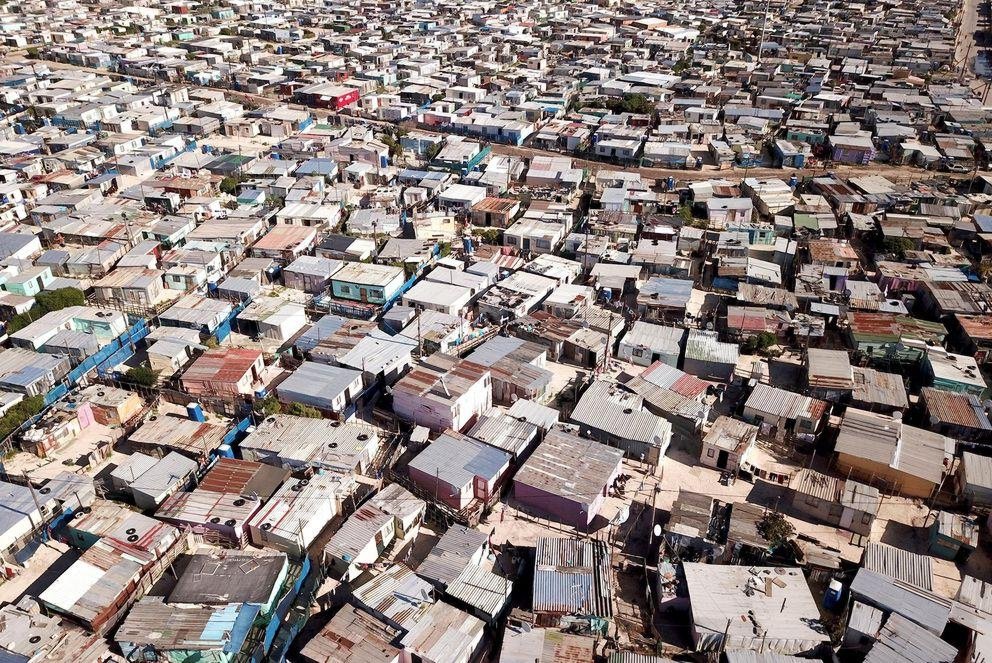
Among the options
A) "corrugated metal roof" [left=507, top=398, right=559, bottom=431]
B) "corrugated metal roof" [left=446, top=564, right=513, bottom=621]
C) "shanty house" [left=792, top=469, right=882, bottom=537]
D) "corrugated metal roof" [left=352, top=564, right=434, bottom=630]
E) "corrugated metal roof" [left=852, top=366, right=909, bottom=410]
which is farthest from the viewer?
"corrugated metal roof" [left=852, top=366, right=909, bottom=410]

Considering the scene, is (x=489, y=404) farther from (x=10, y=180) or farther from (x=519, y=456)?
(x=10, y=180)

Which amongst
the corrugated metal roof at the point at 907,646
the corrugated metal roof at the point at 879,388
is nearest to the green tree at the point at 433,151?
the corrugated metal roof at the point at 879,388

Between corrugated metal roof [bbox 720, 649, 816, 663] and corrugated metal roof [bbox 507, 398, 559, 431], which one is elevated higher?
corrugated metal roof [bbox 507, 398, 559, 431]

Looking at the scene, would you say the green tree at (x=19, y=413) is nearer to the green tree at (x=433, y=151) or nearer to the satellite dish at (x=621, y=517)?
the satellite dish at (x=621, y=517)

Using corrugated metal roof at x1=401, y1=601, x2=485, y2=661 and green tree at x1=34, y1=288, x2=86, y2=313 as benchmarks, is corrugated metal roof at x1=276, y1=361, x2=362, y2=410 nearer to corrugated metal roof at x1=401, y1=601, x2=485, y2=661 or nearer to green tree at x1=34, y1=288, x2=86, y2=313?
corrugated metal roof at x1=401, y1=601, x2=485, y2=661

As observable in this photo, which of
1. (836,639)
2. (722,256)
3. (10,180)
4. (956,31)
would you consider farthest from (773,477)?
(956,31)

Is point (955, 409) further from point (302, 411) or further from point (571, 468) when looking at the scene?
point (302, 411)

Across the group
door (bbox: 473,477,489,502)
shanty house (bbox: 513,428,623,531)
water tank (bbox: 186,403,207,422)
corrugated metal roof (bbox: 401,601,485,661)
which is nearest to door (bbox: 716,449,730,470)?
shanty house (bbox: 513,428,623,531)
